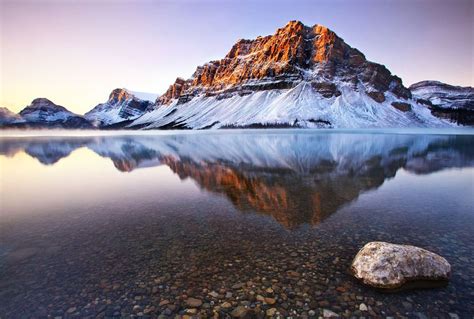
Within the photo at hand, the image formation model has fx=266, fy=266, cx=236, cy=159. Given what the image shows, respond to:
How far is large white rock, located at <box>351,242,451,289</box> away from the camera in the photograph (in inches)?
336

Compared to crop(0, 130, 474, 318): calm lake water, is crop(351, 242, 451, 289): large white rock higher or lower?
higher

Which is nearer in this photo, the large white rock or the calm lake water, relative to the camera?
the calm lake water

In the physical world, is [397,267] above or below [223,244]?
above

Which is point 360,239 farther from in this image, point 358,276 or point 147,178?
point 147,178

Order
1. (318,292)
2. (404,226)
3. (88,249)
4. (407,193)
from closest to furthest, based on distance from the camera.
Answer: (318,292) < (88,249) < (404,226) < (407,193)

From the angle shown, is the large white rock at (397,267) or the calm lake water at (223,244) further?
the large white rock at (397,267)

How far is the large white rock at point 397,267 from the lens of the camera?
8.55 meters

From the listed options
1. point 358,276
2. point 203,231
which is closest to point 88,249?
point 203,231

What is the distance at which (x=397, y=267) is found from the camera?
28.6 ft

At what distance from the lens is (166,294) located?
330 inches

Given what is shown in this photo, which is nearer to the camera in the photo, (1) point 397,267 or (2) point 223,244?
(1) point 397,267

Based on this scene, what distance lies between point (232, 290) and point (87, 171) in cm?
2858

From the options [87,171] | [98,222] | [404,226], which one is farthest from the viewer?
[87,171]

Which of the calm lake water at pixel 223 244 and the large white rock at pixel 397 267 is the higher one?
the large white rock at pixel 397 267
